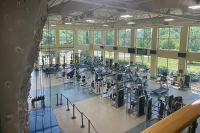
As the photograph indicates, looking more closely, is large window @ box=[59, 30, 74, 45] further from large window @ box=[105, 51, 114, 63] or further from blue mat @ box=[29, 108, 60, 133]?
blue mat @ box=[29, 108, 60, 133]

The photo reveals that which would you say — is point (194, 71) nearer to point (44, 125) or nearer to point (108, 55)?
point (108, 55)

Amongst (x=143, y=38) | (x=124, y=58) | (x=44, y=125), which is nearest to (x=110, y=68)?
(x=124, y=58)

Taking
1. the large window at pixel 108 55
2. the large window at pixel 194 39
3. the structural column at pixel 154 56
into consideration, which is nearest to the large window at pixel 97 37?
the large window at pixel 108 55

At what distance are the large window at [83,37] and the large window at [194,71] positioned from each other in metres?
13.2

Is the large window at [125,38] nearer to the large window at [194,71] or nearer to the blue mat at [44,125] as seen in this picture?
the large window at [194,71]

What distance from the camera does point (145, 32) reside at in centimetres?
1470

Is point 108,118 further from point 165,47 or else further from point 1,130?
point 165,47

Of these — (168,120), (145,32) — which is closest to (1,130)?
(168,120)

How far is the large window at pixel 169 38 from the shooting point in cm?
1233

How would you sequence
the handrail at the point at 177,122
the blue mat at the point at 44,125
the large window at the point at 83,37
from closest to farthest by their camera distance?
the handrail at the point at 177,122 < the blue mat at the point at 44,125 < the large window at the point at 83,37

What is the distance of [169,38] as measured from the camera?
1283cm

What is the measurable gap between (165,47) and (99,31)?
379 inches

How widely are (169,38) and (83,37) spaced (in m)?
11.4

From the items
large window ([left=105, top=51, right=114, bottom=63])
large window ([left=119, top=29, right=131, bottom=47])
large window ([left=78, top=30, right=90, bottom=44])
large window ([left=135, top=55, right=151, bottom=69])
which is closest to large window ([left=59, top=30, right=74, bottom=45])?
large window ([left=78, top=30, right=90, bottom=44])
